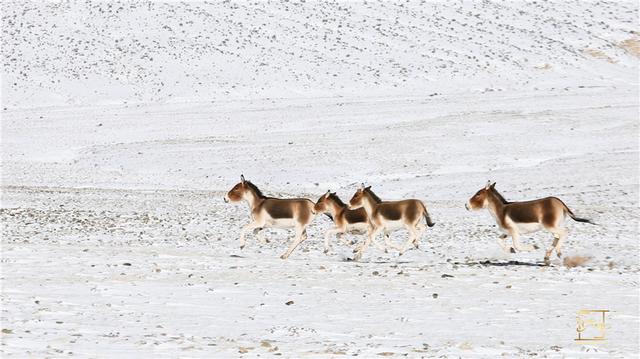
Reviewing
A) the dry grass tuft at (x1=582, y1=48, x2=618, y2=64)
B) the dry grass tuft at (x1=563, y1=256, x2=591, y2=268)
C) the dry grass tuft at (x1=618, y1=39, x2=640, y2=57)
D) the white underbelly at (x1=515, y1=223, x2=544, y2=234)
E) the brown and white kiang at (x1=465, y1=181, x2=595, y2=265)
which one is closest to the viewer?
the brown and white kiang at (x1=465, y1=181, x2=595, y2=265)

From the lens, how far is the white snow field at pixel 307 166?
13336mm

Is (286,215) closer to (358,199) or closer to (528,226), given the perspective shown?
(358,199)

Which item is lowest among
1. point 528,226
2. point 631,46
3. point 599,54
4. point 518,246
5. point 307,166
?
point 518,246

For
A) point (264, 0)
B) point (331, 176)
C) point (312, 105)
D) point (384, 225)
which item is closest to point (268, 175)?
point (331, 176)

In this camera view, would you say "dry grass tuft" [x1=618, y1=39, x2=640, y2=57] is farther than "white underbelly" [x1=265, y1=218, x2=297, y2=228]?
Yes

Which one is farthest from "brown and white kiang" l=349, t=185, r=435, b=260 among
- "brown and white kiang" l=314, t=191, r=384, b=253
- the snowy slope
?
the snowy slope

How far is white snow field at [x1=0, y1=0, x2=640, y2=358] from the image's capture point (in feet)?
43.8

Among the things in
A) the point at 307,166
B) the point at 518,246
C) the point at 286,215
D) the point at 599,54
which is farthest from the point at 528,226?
the point at 599,54

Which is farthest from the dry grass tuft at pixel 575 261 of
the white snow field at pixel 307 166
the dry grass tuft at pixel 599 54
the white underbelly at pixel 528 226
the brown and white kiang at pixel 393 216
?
the dry grass tuft at pixel 599 54

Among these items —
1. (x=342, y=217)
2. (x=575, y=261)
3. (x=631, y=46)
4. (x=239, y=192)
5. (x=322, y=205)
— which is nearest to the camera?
(x=575, y=261)

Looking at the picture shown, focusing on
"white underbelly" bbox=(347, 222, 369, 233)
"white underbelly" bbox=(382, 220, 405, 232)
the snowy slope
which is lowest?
"white underbelly" bbox=(382, 220, 405, 232)

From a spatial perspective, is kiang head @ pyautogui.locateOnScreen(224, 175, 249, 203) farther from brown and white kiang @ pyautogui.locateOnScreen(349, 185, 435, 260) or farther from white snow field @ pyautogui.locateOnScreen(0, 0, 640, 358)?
brown and white kiang @ pyautogui.locateOnScreen(349, 185, 435, 260)

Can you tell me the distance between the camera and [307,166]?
4362 cm

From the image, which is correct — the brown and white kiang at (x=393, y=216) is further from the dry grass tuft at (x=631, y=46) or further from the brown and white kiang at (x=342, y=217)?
the dry grass tuft at (x=631, y=46)
